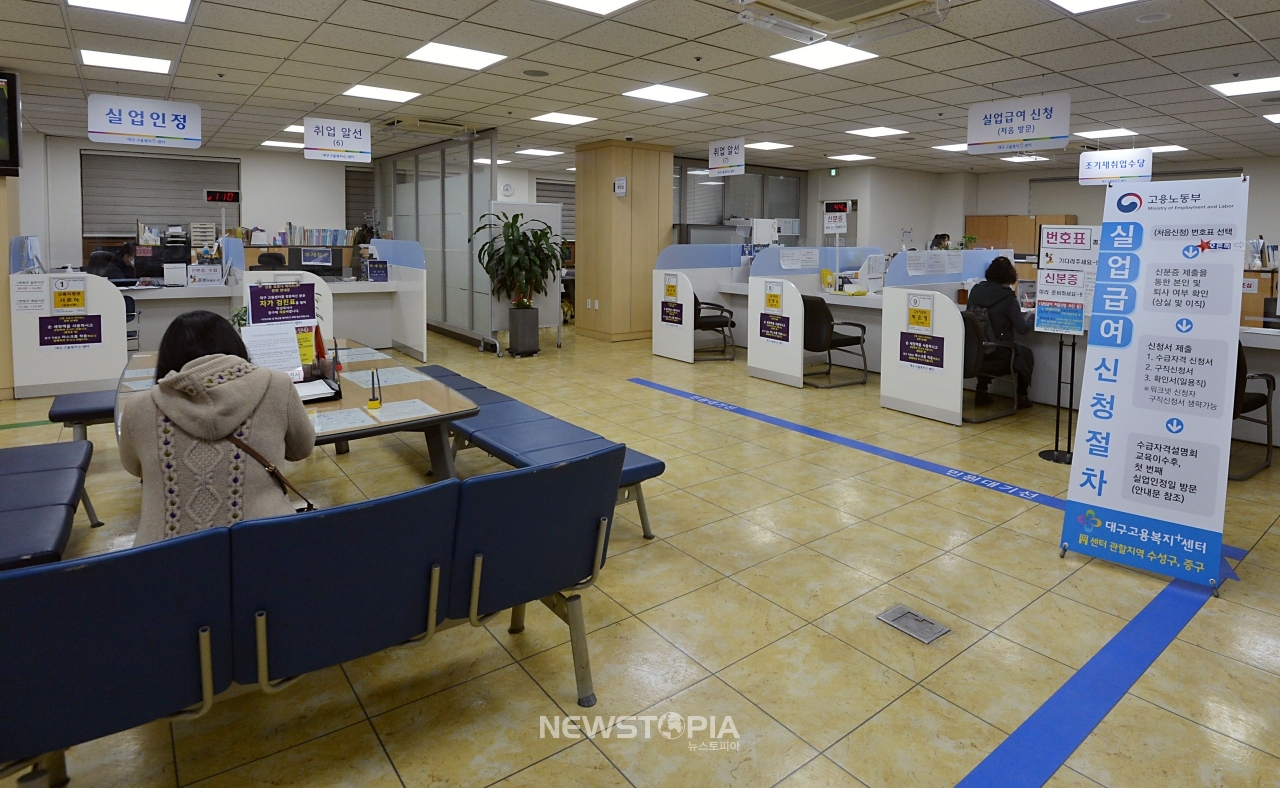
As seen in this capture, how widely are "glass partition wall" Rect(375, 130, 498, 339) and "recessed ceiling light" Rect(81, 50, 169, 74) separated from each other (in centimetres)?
363

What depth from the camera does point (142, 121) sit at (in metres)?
7.03

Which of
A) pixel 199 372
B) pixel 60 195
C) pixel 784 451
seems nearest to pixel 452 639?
pixel 199 372

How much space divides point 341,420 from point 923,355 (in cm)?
457

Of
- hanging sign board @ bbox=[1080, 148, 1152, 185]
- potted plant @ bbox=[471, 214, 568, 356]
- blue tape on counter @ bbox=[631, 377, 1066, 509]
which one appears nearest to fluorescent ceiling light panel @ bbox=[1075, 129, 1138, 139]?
hanging sign board @ bbox=[1080, 148, 1152, 185]

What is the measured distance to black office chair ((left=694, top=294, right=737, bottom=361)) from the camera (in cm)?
868

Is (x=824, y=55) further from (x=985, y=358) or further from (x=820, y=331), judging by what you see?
(x=985, y=358)

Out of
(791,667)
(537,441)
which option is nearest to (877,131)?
(537,441)

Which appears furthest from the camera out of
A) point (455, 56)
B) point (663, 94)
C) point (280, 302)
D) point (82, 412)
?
point (663, 94)

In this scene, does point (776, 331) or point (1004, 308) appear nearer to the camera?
point (1004, 308)

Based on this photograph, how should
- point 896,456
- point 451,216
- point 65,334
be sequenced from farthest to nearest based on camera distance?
point 451,216 → point 65,334 → point 896,456

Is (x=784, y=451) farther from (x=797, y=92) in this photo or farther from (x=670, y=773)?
(x=797, y=92)

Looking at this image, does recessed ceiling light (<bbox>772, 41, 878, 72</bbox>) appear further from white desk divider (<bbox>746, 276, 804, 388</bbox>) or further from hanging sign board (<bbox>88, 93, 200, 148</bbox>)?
hanging sign board (<bbox>88, 93, 200, 148</bbox>)

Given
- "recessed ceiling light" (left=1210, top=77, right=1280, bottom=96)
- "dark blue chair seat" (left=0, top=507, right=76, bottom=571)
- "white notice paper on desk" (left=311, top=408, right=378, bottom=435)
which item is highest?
"recessed ceiling light" (left=1210, top=77, right=1280, bottom=96)

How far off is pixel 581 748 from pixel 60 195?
40.6 ft
